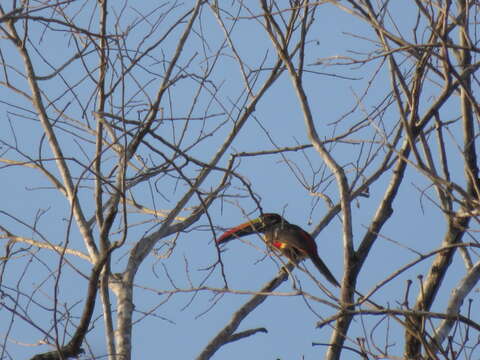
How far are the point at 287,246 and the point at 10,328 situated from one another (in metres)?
2.65

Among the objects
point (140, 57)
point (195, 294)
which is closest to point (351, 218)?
point (195, 294)

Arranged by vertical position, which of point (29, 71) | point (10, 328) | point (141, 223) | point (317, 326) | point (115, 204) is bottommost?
point (317, 326)

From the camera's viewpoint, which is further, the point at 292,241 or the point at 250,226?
the point at 292,241

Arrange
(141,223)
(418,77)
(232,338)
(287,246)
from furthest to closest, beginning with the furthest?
(287,246), (141,223), (232,338), (418,77)

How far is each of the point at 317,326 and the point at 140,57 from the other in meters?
1.39

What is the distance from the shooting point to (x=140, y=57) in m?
Result: 3.60

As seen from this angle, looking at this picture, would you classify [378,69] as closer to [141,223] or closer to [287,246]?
[141,223]

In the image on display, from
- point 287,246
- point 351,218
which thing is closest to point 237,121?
point 351,218

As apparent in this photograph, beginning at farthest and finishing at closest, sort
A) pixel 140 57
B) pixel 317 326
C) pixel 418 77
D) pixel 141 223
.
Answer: pixel 141 223, pixel 140 57, pixel 418 77, pixel 317 326

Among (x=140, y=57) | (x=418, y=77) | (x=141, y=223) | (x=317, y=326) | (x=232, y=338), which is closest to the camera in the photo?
(x=317, y=326)

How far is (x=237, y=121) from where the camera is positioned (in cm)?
403

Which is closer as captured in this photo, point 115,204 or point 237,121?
point 115,204

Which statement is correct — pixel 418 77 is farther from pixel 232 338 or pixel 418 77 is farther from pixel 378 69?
pixel 232 338

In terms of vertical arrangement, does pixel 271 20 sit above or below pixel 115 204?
above
